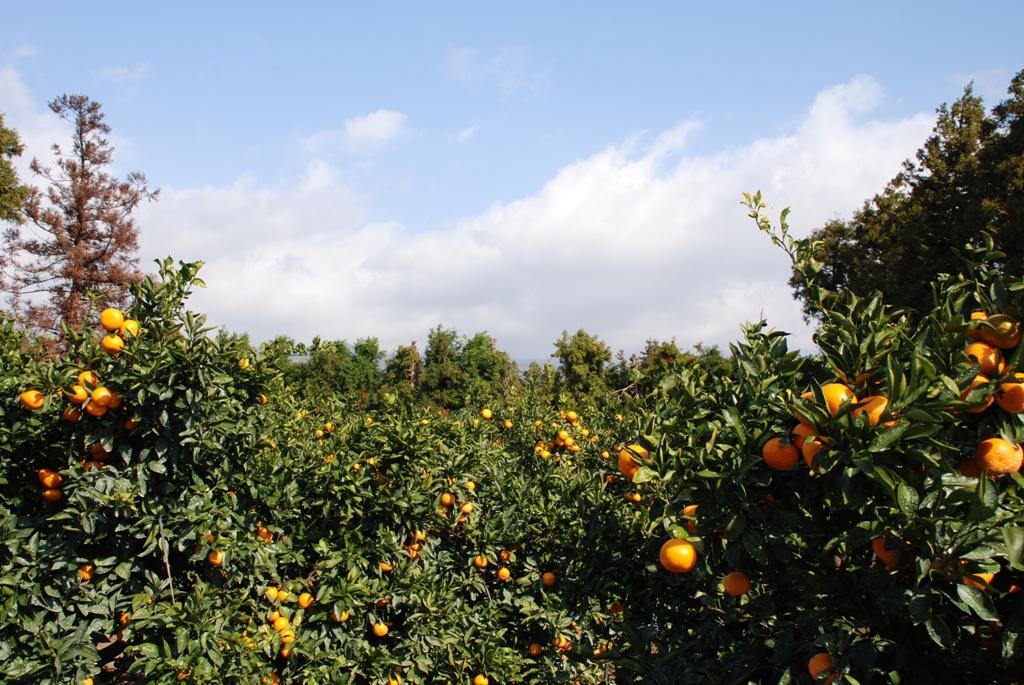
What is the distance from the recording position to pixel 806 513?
1707mm

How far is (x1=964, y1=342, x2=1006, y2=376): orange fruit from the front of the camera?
1510 mm

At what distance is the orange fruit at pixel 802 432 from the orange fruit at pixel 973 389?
0.30 m

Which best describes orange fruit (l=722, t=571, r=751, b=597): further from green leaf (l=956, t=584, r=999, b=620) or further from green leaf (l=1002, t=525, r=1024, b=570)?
green leaf (l=1002, t=525, r=1024, b=570)

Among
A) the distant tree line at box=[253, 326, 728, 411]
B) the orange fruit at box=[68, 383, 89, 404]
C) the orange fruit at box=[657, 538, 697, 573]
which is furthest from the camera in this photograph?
the distant tree line at box=[253, 326, 728, 411]

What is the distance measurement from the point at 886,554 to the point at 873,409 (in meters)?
0.32

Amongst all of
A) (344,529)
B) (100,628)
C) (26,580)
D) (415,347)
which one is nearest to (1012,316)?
(344,529)

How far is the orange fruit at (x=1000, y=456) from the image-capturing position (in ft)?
4.60

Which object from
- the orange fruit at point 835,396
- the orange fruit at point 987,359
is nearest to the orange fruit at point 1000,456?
the orange fruit at point 987,359

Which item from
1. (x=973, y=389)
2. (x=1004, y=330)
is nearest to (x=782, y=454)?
(x=973, y=389)

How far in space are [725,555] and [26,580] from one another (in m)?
2.92

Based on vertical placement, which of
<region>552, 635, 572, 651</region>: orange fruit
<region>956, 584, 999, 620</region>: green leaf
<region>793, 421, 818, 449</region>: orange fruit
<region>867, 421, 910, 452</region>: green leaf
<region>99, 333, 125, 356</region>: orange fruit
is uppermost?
<region>99, 333, 125, 356</region>: orange fruit

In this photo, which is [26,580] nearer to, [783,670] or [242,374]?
[242,374]

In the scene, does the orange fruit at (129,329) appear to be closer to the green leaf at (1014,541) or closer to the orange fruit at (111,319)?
the orange fruit at (111,319)

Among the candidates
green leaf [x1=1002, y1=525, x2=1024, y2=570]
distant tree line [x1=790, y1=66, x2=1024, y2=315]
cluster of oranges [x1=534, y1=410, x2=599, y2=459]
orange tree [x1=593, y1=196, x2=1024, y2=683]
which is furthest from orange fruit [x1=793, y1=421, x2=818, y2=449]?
distant tree line [x1=790, y1=66, x2=1024, y2=315]
